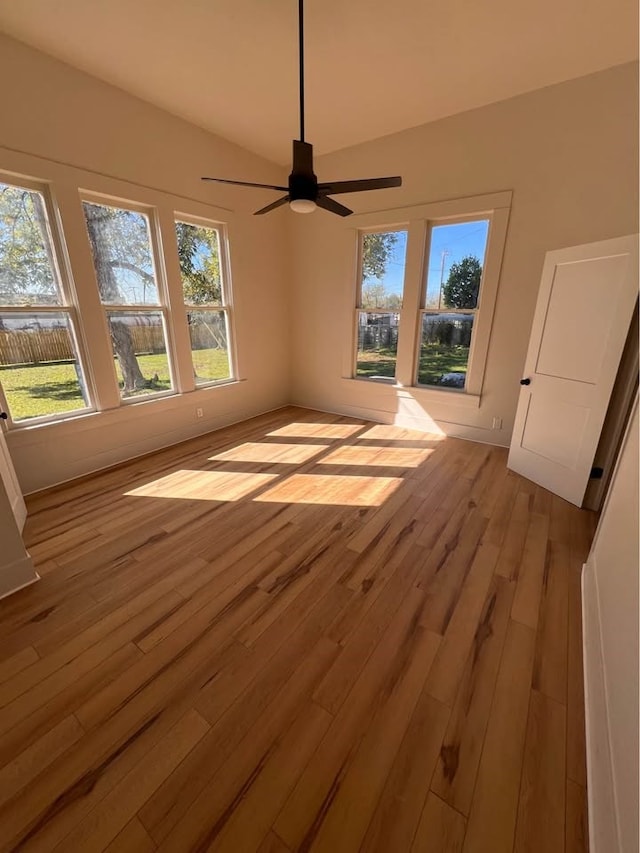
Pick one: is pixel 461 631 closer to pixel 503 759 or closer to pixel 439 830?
pixel 503 759

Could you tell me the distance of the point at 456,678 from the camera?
146cm

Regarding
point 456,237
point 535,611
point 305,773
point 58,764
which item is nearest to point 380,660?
point 305,773

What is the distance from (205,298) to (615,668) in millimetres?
4429

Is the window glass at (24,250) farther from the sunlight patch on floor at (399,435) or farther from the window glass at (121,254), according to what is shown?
the sunlight patch on floor at (399,435)

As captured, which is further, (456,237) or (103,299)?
(456,237)

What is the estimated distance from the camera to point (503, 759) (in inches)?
46.9

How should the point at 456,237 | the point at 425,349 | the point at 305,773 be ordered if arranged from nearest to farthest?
the point at 305,773
the point at 456,237
the point at 425,349

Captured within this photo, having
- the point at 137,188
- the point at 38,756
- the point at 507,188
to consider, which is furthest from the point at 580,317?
the point at 137,188

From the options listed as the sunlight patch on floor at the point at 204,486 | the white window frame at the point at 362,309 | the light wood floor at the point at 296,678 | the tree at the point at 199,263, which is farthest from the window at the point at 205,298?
the light wood floor at the point at 296,678

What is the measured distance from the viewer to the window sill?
3.96 metres

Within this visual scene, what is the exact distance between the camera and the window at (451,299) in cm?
369

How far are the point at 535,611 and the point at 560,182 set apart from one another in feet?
11.7

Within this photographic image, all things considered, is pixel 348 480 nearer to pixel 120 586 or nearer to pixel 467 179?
pixel 120 586

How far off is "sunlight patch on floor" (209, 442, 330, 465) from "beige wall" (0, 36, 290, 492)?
77 centimetres
